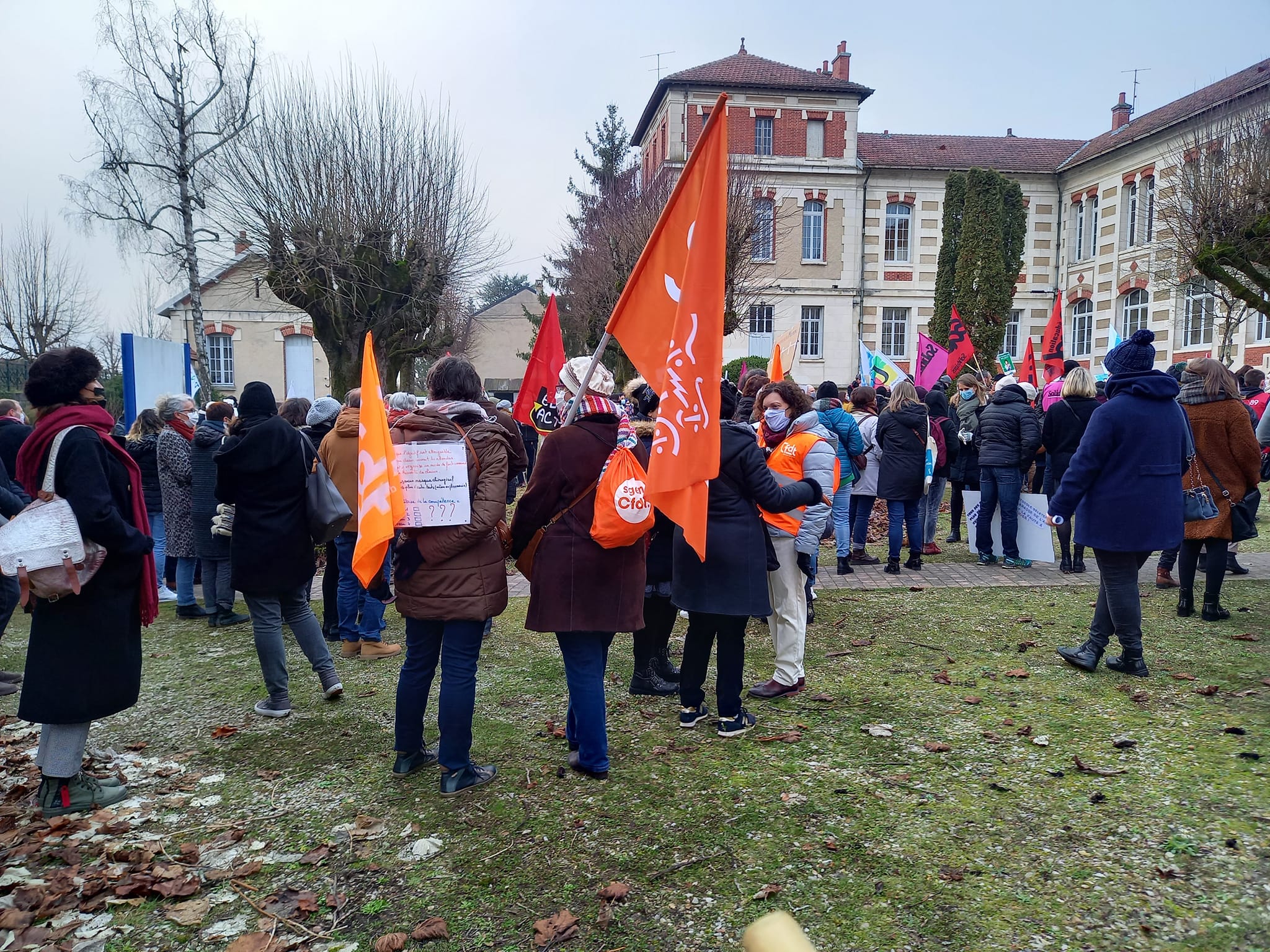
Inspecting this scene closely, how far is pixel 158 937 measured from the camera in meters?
3.14

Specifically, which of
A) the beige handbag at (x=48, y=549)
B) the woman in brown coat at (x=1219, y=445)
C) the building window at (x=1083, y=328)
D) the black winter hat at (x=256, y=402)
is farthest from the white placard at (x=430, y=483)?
the building window at (x=1083, y=328)

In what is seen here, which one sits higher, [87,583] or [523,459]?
[523,459]

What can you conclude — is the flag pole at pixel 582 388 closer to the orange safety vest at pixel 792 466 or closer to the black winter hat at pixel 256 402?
the orange safety vest at pixel 792 466

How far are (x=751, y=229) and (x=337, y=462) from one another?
19.2 metres

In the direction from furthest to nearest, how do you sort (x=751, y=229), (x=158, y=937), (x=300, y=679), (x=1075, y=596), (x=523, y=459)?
1. (x=751, y=229)
2. (x=1075, y=596)
3. (x=300, y=679)
4. (x=523, y=459)
5. (x=158, y=937)

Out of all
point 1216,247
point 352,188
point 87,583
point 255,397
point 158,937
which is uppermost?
point 352,188

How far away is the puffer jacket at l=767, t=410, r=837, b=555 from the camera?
521 cm

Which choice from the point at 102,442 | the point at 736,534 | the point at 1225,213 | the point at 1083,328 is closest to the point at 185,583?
the point at 102,442

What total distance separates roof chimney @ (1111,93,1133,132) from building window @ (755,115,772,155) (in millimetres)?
16771

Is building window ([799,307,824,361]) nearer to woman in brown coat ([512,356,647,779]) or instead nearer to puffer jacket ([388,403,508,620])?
woman in brown coat ([512,356,647,779])

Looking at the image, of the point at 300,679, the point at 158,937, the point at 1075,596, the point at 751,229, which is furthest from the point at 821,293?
the point at 158,937

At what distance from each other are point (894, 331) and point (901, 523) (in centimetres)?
3326

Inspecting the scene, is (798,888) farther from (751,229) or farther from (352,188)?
(751,229)

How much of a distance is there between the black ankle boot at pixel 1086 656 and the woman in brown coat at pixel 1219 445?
4.99 ft
